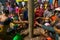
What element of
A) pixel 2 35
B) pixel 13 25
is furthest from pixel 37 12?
pixel 2 35

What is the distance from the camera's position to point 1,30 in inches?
172

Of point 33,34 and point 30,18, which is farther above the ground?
point 30,18

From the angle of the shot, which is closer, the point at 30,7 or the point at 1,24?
the point at 1,24

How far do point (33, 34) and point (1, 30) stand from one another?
6.18 feet

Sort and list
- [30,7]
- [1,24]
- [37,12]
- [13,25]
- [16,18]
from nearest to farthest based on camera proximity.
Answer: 1. [1,24]
2. [30,7]
3. [13,25]
4. [16,18]
5. [37,12]

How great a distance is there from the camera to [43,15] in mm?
7891

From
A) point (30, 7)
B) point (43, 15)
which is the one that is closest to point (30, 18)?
point (30, 7)

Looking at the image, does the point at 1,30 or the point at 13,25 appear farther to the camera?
the point at 13,25

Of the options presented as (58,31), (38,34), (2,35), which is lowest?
(38,34)

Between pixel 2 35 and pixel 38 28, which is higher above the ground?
pixel 2 35

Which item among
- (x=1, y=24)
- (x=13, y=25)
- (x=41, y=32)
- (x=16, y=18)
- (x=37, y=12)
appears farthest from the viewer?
(x=37, y=12)

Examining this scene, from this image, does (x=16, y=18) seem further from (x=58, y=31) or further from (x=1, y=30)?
(x=58, y=31)

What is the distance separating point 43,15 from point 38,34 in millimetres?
1702

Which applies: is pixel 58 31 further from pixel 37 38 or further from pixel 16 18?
pixel 16 18
